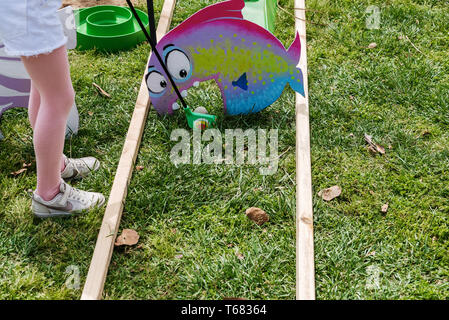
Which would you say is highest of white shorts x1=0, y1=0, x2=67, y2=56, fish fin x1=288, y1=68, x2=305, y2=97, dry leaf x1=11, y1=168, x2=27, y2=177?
white shorts x1=0, y1=0, x2=67, y2=56

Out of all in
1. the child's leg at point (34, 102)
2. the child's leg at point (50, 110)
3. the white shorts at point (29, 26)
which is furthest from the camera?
the child's leg at point (34, 102)

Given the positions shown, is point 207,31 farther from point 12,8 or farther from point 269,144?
point 12,8

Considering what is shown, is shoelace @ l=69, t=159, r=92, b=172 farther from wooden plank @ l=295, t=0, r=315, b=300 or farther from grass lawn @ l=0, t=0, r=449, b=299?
wooden plank @ l=295, t=0, r=315, b=300

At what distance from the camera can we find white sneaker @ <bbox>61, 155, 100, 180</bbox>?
8.43ft

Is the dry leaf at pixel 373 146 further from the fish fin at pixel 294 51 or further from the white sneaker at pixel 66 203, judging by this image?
the white sneaker at pixel 66 203

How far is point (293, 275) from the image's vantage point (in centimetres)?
219

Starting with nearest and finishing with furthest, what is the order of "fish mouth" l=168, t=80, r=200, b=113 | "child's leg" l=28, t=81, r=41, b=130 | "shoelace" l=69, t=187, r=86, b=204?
"child's leg" l=28, t=81, r=41, b=130
"shoelace" l=69, t=187, r=86, b=204
"fish mouth" l=168, t=80, r=200, b=113

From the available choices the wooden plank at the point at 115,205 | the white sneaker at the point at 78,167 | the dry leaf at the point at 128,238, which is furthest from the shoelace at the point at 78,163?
the dry leaf at the point at 128,238

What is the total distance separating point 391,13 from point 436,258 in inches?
95.7

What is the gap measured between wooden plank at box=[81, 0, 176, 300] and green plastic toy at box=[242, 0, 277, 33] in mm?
981

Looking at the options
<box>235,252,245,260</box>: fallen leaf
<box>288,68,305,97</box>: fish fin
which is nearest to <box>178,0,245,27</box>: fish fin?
<box>288,68,305,97</box>: fish fin

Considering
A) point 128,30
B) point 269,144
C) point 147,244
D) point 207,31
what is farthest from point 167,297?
point 128,30

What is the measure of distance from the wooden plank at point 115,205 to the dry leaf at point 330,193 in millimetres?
1009

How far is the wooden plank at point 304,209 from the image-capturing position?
209cm
